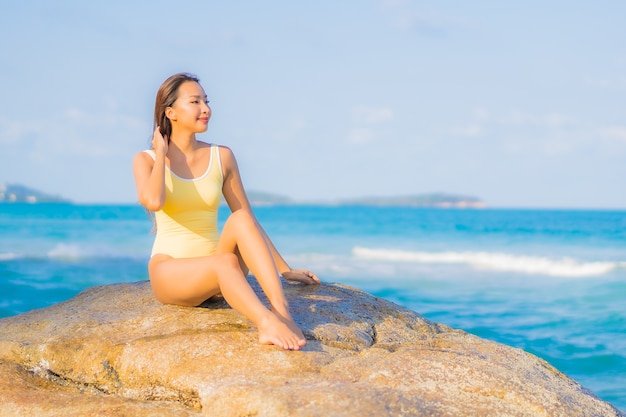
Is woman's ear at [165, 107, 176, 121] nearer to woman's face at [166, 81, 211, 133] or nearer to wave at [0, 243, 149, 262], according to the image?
woman's face at [166, 81, 211, 133]

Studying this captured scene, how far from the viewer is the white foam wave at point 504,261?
67.5ft

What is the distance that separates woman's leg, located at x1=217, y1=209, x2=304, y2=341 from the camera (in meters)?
3.99

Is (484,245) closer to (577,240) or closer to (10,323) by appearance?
(577,240)

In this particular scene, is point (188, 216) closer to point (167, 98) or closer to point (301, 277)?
point (167, 98)

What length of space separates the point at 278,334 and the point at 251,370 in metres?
0.27

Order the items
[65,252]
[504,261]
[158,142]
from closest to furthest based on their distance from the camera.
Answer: [158,142] < [65,252] < [504,261]

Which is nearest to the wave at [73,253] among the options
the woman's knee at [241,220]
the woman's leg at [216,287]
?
the woman's leg at [216,287]

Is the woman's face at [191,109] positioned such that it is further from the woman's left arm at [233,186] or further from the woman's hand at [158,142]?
the woman's left arm at [233,186]

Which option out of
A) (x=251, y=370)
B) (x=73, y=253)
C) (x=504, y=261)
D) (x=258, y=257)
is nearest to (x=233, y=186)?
(x=258, y=257)

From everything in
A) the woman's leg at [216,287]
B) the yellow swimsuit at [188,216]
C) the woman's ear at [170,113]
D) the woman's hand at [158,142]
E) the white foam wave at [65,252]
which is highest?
the woman's ear at [170,113]

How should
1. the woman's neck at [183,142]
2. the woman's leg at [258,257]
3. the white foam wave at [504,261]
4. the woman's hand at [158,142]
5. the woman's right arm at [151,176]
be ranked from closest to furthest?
the woman's leg at [258,257] → the woman's right arm at [151,176] → the woman's hand at [158,142] → the woman's neck at [183,142] → the white foam wave at [504,261]

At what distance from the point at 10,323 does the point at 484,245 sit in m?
26.6

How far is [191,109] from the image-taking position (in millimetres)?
4570

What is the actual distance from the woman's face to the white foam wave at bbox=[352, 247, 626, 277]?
17.0 meters
